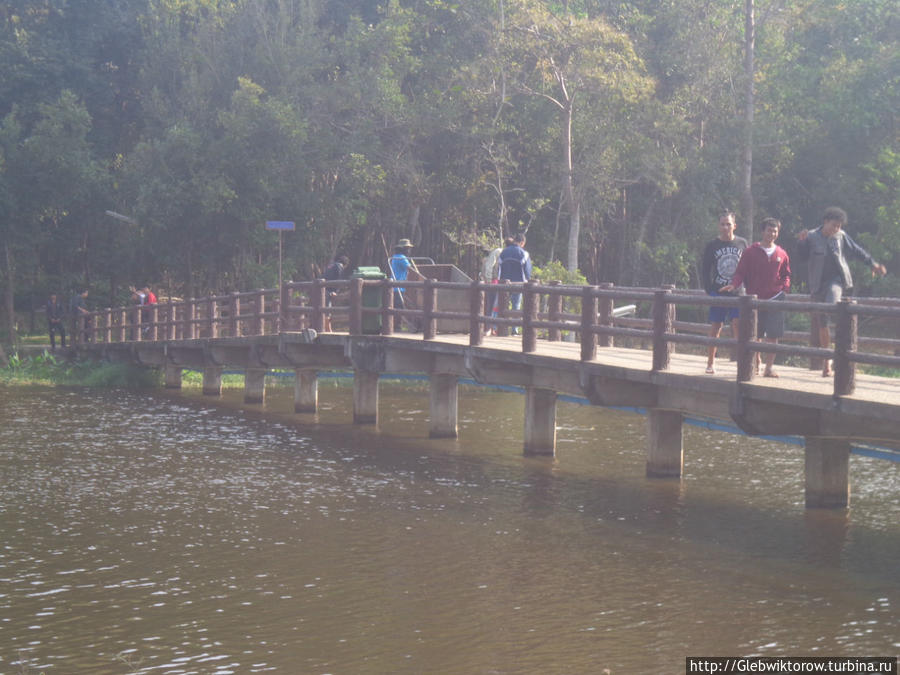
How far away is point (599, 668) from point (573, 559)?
3.11 meters

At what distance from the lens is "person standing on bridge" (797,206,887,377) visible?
1202 cm

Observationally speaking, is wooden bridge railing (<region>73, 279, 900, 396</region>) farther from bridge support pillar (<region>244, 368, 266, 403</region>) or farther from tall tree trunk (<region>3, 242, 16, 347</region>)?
tall tree trunk (<region>3, 242, 16, 347</region>)

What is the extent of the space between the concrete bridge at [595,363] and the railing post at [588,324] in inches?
0.6

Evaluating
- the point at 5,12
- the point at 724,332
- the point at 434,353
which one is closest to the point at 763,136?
the point at 724,332

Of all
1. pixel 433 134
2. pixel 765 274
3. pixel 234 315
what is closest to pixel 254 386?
pixel 234 315

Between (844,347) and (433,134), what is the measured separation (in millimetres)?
31619

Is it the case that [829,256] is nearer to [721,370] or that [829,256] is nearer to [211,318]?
[721,370]

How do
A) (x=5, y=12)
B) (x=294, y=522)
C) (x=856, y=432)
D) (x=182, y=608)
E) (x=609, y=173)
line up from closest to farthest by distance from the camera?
1. (x=182, y=608)
2. (x=856, y=432)
3. (x=294, y=522)
4. (x=609, y=173)
5. (x=5, y=12)

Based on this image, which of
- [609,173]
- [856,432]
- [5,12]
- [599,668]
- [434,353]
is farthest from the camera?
[5,12]

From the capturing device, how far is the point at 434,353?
1888 cm

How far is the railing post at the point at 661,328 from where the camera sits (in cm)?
1325

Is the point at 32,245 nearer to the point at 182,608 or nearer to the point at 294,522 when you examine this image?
the point at 294,522

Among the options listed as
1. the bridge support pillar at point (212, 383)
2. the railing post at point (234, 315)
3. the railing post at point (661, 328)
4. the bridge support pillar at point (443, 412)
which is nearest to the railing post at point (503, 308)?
the bridge support pillar at point (443, 412)

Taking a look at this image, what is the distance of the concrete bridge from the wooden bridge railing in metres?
0.02
